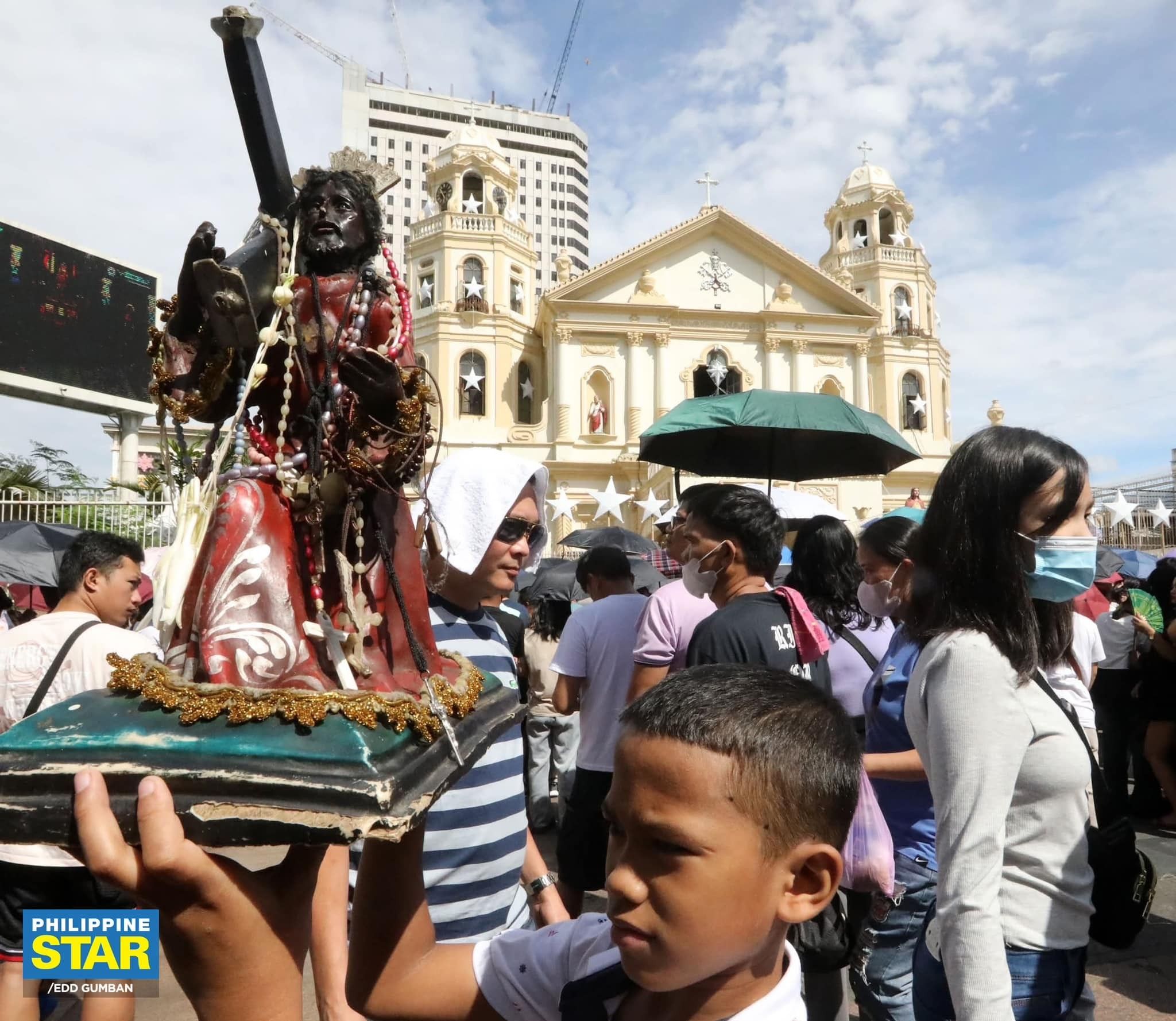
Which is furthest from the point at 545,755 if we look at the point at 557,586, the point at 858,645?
the point at 858,645

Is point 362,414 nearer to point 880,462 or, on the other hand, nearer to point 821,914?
point 821,914

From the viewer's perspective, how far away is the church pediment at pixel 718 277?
30609 millimetres

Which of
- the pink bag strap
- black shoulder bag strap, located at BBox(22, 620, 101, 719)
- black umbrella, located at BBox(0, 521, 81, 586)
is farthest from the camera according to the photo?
black umbrella, located at BBox(0, 521, 81, 586)

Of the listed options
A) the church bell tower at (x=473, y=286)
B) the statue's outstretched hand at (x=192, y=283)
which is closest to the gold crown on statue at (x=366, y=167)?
the statue's outstretched hand at (x=192, y=283)

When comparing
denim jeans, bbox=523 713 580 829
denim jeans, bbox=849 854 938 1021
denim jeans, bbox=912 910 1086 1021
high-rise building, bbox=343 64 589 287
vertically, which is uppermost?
high-rise building, bbox=343 64 589 287

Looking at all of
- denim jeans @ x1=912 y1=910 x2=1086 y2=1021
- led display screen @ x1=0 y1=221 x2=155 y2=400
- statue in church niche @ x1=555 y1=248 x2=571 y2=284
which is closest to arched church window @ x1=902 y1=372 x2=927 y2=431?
statue in church niche @ x1=555 y1=248 x2=571 y2=284

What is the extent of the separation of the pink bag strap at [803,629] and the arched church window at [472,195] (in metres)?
30.3

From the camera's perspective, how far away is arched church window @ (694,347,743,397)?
3061 centimetres

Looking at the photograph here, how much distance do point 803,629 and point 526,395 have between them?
2985 centimetres

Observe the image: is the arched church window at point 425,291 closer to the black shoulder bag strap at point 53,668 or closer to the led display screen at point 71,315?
the led display screen at point 71,315

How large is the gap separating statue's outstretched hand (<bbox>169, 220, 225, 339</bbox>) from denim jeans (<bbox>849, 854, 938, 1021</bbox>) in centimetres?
214

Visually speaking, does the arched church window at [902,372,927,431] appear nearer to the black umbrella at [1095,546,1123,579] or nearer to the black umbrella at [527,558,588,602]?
the black umbrella at [1095,546,1123,579]

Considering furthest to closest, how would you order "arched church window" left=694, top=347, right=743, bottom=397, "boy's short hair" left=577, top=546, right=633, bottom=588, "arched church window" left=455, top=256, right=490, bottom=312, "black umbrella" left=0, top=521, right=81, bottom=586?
"arched church window" left=694, top=347, right=743, bottom=397 → "arched church window" left=455, top=256, right=490, bottom=312 → "black umbrella" left=0, top=521, right=81, bottom=586 → "boy's short hair" left=577, top=546, right=633, bottom=588

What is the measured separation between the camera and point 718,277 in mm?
31594
